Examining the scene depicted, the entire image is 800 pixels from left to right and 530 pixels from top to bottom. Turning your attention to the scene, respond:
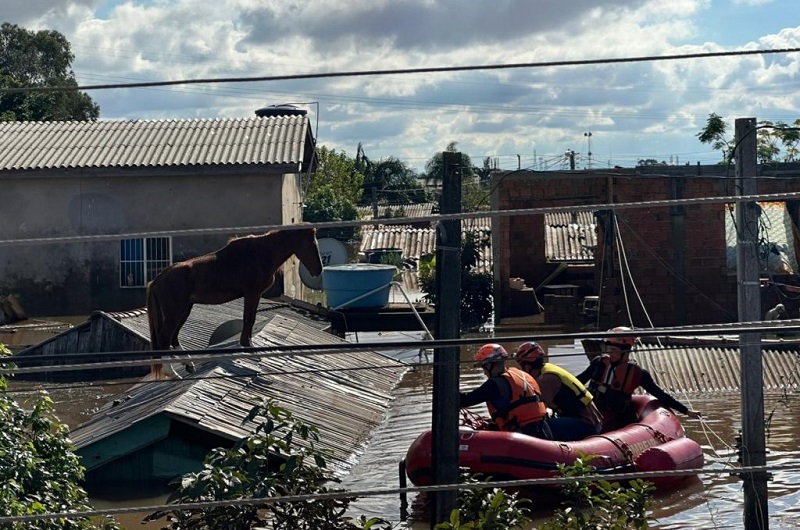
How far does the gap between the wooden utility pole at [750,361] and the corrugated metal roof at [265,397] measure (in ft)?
10.2

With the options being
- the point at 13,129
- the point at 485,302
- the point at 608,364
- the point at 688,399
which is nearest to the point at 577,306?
the point at 485,302

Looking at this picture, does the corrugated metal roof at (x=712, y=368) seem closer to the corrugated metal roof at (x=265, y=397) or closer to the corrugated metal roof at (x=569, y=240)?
the corrugated metal roof at (x=265, y=397)

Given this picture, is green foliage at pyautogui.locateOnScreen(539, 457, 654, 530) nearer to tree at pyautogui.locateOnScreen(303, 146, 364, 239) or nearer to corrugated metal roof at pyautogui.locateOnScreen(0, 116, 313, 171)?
corrugated metal roof at pyautogui.locateOnScreen(0, 116, 313, 171)

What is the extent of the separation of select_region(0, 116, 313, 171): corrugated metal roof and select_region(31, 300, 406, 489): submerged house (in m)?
9.01

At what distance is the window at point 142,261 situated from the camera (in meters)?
25.3

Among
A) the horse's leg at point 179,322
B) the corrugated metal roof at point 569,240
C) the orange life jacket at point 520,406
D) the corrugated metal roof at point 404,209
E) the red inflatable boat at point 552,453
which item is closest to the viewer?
the red inflatable boat at point 552,453

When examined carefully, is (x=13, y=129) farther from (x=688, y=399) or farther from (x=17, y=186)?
(x=688, y=399)

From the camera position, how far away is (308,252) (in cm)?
1252

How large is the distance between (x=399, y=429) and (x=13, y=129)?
18.6 metres

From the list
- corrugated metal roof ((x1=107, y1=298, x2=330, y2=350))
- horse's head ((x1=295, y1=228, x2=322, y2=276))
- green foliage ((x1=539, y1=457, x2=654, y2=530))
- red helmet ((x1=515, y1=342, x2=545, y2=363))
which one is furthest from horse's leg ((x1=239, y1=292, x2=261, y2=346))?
green foliage ((x1=539, y1=457, x2=654, y2=530))

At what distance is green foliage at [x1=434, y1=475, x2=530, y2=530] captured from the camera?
610 cm

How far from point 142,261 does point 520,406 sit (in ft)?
53.9

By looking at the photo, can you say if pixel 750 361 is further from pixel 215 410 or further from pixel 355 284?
pixel 355 284

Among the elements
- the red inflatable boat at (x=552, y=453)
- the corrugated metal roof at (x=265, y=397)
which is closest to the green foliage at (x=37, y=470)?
the corrugated metal roof at (x=265, y=397)
